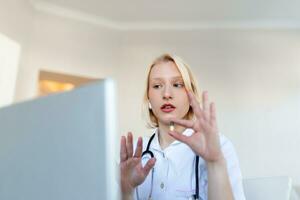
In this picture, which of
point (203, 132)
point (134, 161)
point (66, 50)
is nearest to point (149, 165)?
point (134, 161)

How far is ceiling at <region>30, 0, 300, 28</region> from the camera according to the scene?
253 cm

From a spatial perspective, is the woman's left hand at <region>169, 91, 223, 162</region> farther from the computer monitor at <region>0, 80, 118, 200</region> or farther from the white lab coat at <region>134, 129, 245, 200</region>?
the computer monitor at <region>0, 80, 118, 200</region>

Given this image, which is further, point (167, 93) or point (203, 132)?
point (167, 93)

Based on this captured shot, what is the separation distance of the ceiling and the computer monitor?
2.25 metres

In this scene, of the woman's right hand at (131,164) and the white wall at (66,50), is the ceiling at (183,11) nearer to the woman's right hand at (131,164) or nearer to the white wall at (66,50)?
the white wall at (66,50)

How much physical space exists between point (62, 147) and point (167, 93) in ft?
2.20

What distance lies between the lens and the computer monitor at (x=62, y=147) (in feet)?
1.18

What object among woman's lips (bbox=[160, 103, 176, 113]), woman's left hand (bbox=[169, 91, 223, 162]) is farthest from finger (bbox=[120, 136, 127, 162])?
woman's lips (bbox=[160, 103, 176, 113])

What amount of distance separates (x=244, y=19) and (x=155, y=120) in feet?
6.06

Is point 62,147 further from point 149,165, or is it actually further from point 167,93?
point 167,93

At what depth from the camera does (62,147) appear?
0.39m

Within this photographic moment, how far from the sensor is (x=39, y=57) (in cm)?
248

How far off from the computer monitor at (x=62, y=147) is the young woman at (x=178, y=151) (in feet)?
1.06

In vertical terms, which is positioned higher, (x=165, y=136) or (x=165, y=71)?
(x=165, y=71)
